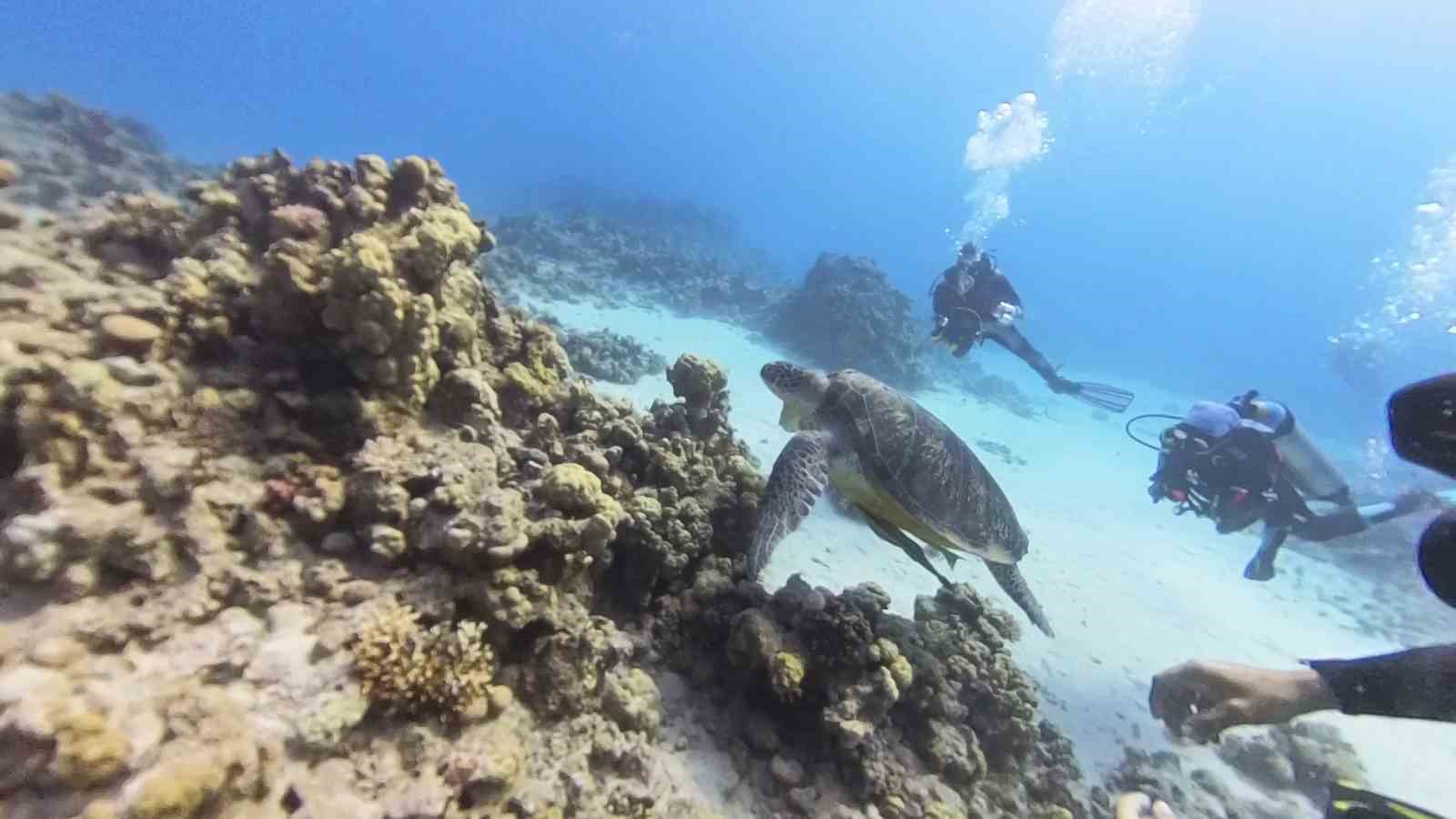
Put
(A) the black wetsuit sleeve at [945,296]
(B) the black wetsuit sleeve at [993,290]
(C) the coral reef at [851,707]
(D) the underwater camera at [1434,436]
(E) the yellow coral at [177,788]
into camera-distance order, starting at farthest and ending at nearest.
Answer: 1. (B) the black wetsuit sleeve at [993,290]
2. (A) the black wetsuit sleeve at [945,296]
3. (C) the coral reef at [851,707]
4. (D) the underwater camera at [1434,436]
5. (E) the yellow coral at [177,788]

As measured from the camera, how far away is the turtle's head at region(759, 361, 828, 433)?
4.86 meters

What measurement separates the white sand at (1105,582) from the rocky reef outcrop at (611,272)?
109 centimetres

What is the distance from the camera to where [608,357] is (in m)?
9.58

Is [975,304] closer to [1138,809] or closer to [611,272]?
[1138,809]

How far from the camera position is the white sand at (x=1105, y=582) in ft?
18.3

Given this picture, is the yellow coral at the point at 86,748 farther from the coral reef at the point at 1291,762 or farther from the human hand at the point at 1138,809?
the coral reef at the point at 1291,762

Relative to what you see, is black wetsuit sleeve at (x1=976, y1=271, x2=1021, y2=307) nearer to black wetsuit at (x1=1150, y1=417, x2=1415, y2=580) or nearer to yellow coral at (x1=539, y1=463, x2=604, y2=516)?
black wetsuit at (x1=1150, y1=417, x2=1415, y2=580)

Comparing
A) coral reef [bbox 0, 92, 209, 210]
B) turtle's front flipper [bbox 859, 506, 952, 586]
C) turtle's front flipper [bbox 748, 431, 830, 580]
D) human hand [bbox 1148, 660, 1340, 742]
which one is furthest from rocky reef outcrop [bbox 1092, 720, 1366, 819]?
coral reef [bbox 0, 92, 209, 210]

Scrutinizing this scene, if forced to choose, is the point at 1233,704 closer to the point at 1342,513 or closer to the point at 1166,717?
the point at 1166,717

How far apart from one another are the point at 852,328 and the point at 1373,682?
1401 centimetres

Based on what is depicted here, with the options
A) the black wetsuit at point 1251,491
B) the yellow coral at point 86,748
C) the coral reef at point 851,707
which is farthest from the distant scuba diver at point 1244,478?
the yellow coral at point 86,748

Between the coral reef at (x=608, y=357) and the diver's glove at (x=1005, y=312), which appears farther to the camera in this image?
the diver's glove at (x=1005, y=312)

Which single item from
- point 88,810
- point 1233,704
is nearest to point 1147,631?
point 1233,704

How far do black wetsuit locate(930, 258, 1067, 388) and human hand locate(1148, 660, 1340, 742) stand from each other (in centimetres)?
882
